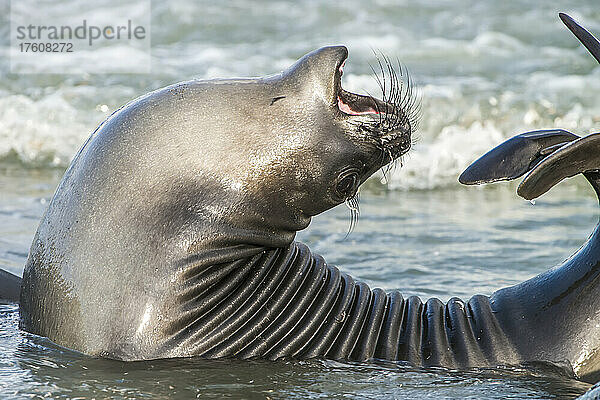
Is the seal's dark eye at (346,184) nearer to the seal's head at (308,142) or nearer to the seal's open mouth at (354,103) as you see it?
the seal's head at (308,142)

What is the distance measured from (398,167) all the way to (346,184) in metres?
5.70

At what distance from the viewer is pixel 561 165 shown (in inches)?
167

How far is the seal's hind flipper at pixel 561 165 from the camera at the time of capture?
417 cm

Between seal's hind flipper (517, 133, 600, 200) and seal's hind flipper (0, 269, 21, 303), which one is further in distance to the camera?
seal's hind flipper (0, 269, 21, 303)

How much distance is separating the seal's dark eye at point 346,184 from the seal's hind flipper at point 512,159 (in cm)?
47

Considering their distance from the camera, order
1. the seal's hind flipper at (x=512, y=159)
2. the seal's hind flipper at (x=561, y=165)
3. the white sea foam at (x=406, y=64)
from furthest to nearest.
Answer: the white sea foam at (x=406, y=64) < the seal's hind flipper at (x=512, y=159) < the seal's hind flipper at (x=561, y=165)

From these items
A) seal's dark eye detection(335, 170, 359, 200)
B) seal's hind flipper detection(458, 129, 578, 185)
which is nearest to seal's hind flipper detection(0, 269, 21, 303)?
seal's dark eye detection(335, 170, 359, 200)

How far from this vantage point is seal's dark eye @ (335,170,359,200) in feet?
14.8

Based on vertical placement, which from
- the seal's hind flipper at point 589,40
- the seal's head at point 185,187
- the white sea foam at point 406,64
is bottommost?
the seal's head at point 185,187

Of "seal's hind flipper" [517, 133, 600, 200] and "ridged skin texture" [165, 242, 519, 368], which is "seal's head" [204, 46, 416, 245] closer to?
"ridged skin texture" [165, 242, 519, 368]

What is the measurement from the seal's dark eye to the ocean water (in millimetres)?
618

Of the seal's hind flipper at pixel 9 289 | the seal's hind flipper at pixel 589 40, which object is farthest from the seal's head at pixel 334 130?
the seal's hind flipper at pixel 9 289

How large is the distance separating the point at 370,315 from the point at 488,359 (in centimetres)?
54

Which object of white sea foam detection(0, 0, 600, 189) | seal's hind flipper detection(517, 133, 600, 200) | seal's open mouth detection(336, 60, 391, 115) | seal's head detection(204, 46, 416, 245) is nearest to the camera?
seal's hind flipper detection(517, 133, 600, 200)
